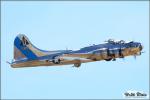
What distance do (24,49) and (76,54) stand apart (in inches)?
422

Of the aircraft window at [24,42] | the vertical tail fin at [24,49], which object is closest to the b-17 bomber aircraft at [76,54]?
the vertical tail fin at [24,49]

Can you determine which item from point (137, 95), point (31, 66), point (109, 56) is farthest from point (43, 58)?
point (137, 95)

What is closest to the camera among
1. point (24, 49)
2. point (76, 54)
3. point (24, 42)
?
point (76, 54)

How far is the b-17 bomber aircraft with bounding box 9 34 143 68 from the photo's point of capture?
60.9m

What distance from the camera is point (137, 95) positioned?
4175cm

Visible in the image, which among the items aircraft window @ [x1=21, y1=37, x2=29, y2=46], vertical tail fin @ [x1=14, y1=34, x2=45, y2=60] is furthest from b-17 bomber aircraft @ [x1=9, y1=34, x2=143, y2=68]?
aircraft window @ [x1=21, y1=37, x2=29, y2=46]

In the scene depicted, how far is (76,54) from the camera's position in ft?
208

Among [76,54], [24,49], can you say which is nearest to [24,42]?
[24,49]

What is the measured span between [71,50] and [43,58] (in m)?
4.77

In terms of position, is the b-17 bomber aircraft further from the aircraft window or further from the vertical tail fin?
the aircraft window

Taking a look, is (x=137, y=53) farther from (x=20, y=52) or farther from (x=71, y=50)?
(x=20, y=52)

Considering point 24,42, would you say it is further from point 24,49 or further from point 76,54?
point 76,54

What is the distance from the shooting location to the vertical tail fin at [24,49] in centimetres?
6856

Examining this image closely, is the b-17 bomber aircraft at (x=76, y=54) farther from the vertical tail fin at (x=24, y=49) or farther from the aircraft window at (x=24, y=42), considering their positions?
the aircraft window at (x=24, y=42)
